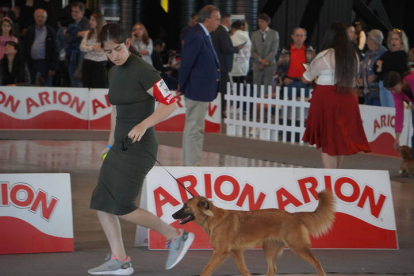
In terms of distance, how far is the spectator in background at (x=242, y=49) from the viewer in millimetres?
17500

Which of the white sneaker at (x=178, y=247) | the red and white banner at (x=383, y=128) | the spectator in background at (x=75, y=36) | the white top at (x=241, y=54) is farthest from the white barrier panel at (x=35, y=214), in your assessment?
the white top at (x=241, y=54)

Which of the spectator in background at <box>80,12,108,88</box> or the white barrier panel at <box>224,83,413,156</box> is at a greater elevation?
the spectator in background at <box>80,12,108,88</box>

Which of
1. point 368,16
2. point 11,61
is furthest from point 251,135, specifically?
point 368,16

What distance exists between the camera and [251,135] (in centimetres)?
1551

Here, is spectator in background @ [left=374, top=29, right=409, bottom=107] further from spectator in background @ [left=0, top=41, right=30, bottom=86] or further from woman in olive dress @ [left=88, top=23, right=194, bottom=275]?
woman in olive dress @ [left=88, top=23, right=194, bottom=275]

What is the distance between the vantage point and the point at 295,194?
23.9ft

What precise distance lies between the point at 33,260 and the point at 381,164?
6644mm

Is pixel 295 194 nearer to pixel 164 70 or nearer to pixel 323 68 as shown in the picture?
pixel 323 68

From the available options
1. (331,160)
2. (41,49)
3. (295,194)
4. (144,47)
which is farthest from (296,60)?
(295,194)

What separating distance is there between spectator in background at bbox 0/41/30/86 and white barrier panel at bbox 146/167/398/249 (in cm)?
959

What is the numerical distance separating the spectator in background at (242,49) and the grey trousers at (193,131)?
6.80 metres

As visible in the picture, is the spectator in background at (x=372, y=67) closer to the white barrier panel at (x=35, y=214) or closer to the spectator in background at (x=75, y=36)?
the spectator in background at (x=75, y=36)

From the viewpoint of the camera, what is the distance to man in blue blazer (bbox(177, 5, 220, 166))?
10664 millimetres

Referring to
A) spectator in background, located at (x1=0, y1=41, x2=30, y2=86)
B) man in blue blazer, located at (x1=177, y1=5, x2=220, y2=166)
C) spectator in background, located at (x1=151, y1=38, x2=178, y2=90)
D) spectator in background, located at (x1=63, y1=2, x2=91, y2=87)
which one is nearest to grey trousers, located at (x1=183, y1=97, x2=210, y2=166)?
man in blue blazer, located at (x1=177, y1=5, x2=220, y2=166)
